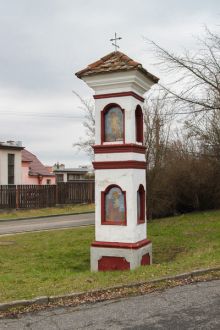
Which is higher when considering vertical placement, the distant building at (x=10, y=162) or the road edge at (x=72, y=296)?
the distant building at (x=10, y=162)

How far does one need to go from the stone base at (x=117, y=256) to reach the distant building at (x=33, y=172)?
33.1 meters

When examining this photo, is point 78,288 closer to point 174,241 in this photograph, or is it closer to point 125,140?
point 125,140

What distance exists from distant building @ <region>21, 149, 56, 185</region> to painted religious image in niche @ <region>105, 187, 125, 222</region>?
108ft

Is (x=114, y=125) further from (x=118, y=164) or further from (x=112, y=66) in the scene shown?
(x=112, y=66)

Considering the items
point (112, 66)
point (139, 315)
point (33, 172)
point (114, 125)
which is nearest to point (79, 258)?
point (114, 125)

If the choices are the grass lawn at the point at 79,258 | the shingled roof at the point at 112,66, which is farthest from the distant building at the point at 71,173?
the shingled roof at the point at 112,66

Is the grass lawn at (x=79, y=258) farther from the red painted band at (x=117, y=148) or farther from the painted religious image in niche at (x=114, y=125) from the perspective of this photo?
the painted religious image in niche at (x=114, y=125)

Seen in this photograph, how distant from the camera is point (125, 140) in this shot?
9.23 m

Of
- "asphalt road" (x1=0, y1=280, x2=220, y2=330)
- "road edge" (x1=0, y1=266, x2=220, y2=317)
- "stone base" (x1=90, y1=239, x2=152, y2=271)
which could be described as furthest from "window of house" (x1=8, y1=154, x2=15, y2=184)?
"asphalt road" (x1=0, y1=280, x2=220, y2=330)

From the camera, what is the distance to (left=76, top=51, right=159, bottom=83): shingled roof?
9086 millimetres

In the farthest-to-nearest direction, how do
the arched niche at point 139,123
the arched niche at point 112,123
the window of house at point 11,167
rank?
1. the window of house at point 11,167
2. the arched niche at point 139,123
3. the arched niche at point 112,123

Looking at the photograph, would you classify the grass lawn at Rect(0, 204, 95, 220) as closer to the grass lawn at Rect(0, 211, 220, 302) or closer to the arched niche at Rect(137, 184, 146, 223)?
the grass lawn at Rect(0, 211, 220, 302)

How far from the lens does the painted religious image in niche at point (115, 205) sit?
930 cm

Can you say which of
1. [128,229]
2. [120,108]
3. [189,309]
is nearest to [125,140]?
[120,108]
